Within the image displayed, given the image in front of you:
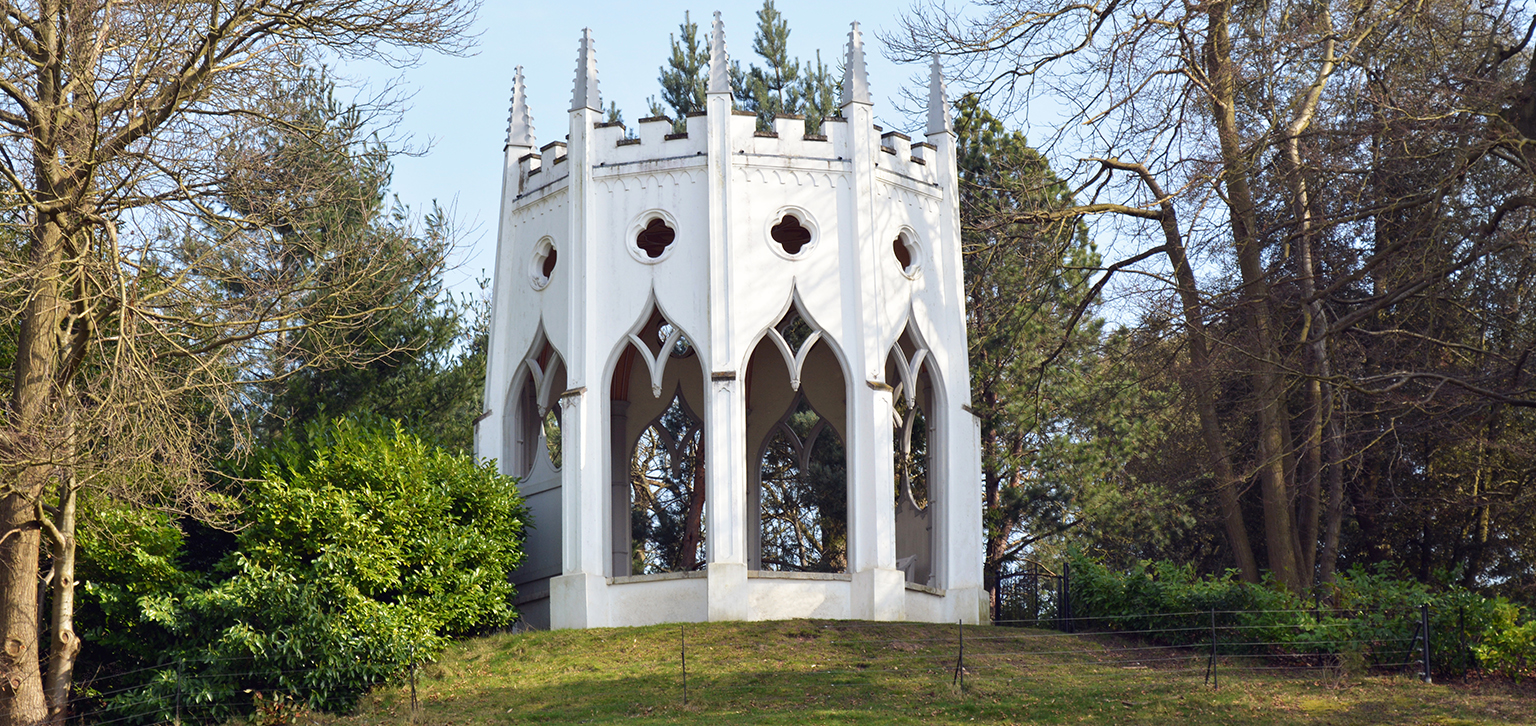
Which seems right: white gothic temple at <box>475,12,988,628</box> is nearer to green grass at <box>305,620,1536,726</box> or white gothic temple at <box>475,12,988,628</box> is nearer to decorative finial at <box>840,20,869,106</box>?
decorative finial at <box>840,20,869,106</box>

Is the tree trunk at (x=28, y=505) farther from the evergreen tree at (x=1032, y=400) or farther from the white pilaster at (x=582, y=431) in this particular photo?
the evergreen tree at (x=1032, y=400)

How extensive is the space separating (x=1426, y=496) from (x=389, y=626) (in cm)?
1527

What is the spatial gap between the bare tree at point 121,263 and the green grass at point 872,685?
3458 mm

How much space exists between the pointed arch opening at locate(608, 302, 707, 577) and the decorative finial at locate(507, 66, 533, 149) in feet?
11.1

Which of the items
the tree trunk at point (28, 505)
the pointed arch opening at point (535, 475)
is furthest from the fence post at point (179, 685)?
the pointed arch opening at point (535, 475)

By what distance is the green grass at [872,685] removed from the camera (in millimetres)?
14961

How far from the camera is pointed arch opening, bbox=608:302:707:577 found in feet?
77.5

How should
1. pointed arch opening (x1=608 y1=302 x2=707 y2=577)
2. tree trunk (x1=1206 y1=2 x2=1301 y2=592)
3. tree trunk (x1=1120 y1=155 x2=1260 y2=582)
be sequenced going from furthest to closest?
pointed arch opening (x1=608 y1=302 x2=707 y2=577)
tree trunk (x1=1120 y1=155 x2=1260 y2=582)
tree trunk (x1=1206 y1=2 x2=1301 y2=592)

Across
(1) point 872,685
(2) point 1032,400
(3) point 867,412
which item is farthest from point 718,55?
(1) point 872,685

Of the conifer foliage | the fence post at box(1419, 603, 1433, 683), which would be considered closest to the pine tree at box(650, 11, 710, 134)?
the conifer foliage

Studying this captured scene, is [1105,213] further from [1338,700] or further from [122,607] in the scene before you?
[122,607]

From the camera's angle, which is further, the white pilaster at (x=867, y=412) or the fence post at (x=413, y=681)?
the white pilaster at (x=867, y=412)

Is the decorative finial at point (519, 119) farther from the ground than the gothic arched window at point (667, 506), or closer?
farther from the ground

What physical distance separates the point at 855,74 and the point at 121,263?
436 inches
